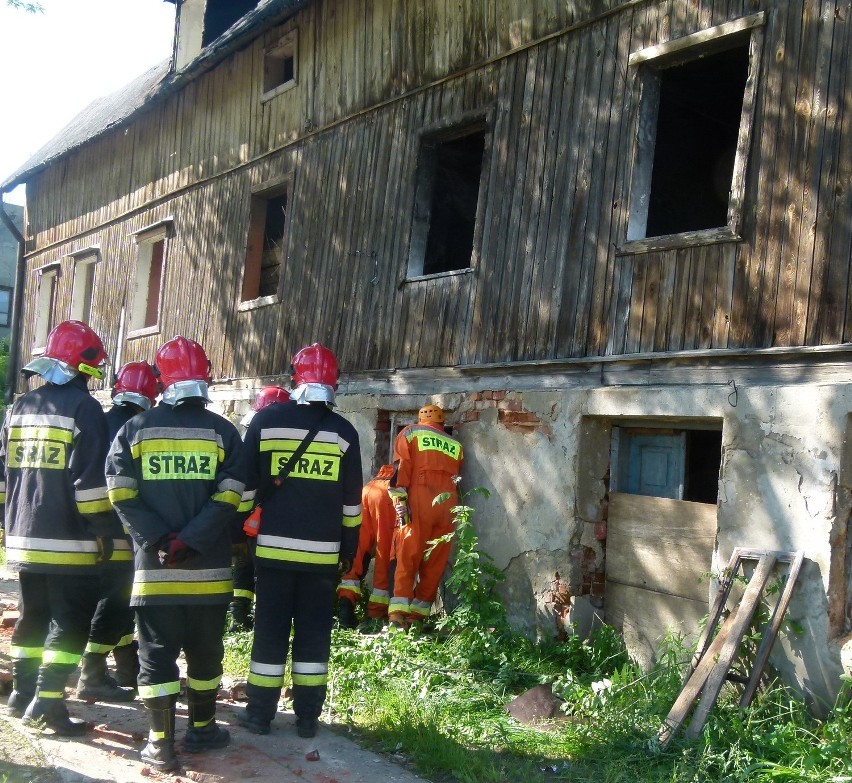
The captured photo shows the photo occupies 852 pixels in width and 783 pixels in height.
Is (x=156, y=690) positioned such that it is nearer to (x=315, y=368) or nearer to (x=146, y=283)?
(x=315, y=368)

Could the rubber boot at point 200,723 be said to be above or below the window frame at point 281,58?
below

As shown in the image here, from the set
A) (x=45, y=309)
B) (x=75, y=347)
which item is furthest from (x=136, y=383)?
(x=45, y=309)

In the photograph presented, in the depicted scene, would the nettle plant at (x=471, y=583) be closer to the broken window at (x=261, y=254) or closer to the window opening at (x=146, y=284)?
the broken window at (x=261, y=254)

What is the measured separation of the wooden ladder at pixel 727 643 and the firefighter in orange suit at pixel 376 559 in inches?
123

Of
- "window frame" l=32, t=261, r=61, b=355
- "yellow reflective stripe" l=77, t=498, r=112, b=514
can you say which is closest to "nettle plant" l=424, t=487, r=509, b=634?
"yellow reflective stripe" l=77, t=498, r=112, b=514

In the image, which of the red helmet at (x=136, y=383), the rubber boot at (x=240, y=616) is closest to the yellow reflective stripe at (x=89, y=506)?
the red helmet at (x=136, y=383)

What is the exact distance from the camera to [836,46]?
5.64 m

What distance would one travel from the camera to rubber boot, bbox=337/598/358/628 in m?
7.74

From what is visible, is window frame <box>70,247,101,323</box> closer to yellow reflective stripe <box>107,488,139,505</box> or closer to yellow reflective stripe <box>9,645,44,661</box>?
yellow reflective stripe <box>9,645,44,661</box>

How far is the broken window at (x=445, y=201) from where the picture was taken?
29.4ft

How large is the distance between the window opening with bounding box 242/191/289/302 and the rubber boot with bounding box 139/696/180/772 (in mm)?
7040

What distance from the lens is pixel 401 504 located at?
7.48m

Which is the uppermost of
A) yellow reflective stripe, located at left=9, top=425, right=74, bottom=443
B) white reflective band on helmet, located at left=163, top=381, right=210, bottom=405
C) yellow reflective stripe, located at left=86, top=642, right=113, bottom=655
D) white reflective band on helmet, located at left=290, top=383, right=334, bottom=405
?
white reflective band on helmet, located at left=290, top=383, right=334, bottom=405

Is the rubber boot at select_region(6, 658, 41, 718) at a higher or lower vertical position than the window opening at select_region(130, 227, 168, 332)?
lower
